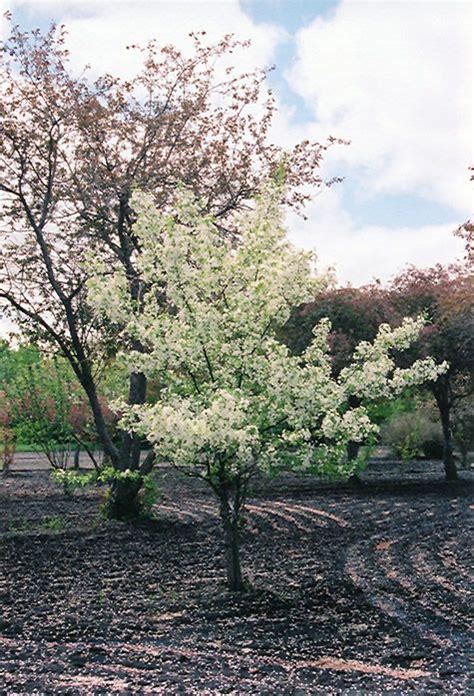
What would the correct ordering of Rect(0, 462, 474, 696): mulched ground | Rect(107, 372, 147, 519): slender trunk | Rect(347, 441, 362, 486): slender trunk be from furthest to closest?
Rect(347, 441, 362, 486): slender trunk → Rect(107, 372, 147, 519): slender trunk → Rect(0, 462, 474, 696): mulched ground

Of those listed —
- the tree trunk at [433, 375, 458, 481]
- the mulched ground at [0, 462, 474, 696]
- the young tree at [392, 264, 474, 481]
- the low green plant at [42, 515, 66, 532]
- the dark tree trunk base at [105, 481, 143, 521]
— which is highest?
the young tree at [392, 264, 474, 481]

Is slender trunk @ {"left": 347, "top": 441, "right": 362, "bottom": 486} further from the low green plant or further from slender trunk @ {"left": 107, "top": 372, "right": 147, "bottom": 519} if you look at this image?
the low green plant

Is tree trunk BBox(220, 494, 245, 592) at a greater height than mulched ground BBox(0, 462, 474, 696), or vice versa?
tree trunk BBox(220, 494, 245, 592)

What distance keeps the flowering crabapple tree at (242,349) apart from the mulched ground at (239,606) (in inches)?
39.0

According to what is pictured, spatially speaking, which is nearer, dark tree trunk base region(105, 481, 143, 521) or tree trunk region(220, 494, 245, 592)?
tree trunk region(220, 494, 245, 592)

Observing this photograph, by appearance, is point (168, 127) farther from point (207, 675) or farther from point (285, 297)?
point (207, 675)

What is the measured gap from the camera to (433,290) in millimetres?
18828

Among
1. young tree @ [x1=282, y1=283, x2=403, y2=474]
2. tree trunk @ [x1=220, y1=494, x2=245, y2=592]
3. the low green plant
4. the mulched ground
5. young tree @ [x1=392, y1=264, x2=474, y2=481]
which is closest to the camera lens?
the mulched ground

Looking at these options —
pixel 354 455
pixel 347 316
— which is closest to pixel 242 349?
pixel 347 316

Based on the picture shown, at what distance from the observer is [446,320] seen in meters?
18.0

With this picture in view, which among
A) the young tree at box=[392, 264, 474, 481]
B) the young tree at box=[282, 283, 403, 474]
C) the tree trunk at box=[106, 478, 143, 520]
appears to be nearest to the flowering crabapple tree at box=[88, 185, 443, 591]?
the tree trunk at box=[106, 478, 143, 520]

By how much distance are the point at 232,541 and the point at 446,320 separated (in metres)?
12.0

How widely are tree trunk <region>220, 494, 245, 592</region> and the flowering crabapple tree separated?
13 millimetres

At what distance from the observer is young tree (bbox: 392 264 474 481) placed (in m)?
17.0
